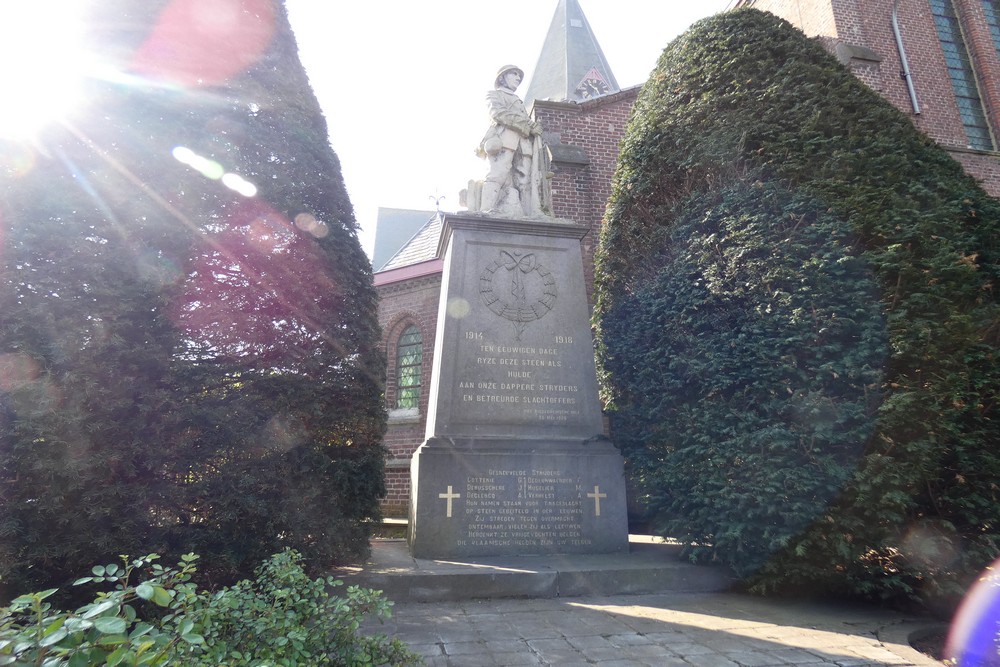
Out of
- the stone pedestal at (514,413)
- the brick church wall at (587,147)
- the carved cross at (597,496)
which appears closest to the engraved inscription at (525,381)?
the stone pedestal at (514,413)

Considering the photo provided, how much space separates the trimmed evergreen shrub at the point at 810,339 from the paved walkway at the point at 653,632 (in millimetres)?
445

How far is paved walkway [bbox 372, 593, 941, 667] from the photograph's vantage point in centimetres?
→ 309

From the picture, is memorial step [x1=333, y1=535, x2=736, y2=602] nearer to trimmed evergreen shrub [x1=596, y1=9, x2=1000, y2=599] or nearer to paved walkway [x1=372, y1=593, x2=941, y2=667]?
paved walkway [x1=372, y1=593, x2=941, y2=667]

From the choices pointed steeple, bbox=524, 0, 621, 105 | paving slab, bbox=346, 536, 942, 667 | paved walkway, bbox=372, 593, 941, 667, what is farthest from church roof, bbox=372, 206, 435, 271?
paved walkway, bbox=372, 593, 941, 667

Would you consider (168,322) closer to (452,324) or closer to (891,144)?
(452,324)

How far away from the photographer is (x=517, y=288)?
21.6 feet

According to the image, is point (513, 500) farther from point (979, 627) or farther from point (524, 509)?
point (979, 627)

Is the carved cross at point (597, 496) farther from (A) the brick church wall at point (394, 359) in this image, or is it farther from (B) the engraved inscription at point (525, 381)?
(A) the brick church wall at point (394, 359)

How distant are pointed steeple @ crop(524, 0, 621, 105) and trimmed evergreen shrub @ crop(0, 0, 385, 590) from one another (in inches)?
751

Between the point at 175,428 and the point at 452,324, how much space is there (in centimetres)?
292

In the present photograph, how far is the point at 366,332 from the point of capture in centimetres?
545

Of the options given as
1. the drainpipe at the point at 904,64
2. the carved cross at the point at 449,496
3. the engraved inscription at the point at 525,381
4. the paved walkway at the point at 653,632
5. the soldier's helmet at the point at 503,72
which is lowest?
the paved walkway at the point at 653,632

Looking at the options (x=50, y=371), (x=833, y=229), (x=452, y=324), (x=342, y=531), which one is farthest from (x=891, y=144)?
(x=50, y=371)

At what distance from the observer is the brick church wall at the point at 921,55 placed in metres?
14.0
